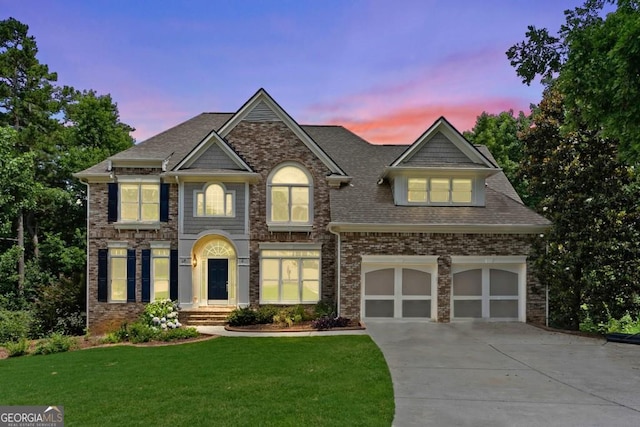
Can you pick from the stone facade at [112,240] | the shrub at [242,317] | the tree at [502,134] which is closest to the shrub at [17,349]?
the stone facade at [112,240]

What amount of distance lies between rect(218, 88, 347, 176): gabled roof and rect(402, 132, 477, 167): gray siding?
3.24 m

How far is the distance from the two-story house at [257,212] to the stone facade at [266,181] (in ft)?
0.14

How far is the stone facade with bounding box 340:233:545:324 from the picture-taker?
1493cm

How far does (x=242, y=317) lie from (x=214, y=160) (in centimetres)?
656

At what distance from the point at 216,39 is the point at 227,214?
283 inches

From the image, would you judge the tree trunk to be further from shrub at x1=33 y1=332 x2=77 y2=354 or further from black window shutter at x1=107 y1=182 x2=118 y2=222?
shrub at x1=33 y1=332 x2=77 y2=354

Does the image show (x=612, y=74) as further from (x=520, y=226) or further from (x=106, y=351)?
(x=106, y=351)

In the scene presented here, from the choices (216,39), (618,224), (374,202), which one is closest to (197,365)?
(374,202)

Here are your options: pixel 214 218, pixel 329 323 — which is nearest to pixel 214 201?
pixel 214 218

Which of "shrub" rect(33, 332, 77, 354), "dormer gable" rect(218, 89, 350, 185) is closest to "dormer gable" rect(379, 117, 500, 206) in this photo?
"dormer gable" rect(218, 89, 350, 185)

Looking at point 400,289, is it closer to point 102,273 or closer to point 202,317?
point 202,317

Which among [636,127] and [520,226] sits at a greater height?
[636,127]

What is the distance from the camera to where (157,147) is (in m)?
17.9

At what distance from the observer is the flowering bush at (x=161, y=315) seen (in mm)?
14953
